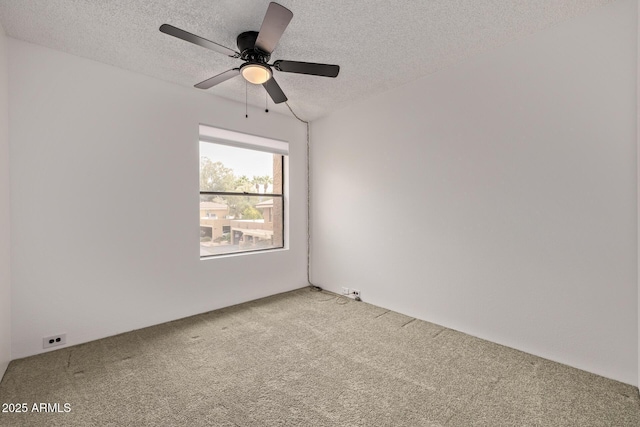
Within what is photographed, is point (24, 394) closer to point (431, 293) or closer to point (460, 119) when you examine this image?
point (431, 293)

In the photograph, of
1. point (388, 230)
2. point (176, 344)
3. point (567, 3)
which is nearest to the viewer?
point (567, 3)

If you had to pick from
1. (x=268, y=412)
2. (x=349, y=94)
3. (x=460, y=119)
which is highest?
(x=349, y=94)

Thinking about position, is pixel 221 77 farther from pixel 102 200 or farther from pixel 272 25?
pixel 102 200

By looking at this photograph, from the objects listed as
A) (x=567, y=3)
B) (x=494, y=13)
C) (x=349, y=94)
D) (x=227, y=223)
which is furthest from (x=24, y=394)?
(x=567, y=3)

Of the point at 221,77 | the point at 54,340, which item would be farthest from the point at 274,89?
the point at 54,340

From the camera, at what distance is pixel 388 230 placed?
3.49m

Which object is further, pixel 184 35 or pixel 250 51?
pixel 250 51

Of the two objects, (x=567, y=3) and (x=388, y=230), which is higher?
(x=567, y=3)

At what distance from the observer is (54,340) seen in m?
2.50

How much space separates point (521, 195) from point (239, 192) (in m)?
3.11

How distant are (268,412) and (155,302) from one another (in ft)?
6.39

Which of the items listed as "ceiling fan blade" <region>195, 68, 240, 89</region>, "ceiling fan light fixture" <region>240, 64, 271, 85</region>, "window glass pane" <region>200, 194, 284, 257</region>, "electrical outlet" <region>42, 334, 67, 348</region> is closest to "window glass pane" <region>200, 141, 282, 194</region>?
"window glass pane" <region>200, 194, 284, 257</region>

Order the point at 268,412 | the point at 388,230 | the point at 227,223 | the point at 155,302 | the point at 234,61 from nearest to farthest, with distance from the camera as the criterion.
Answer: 1. the point at 268,412
2. the point at 234,61
3. the point at 155,302
4. the point at 388,230
5. the point at 227,223

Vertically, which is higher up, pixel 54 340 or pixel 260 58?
pixel 260 58
